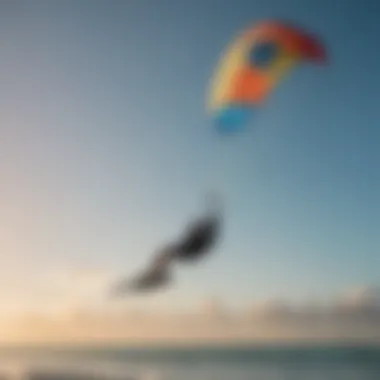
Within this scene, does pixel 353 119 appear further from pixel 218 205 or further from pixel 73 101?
pixel 73 101

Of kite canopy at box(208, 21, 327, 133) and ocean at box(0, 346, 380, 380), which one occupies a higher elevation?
kite canopy at box(208, 21, 327, 133)

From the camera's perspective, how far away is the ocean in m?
1.55

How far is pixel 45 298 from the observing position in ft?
5.65

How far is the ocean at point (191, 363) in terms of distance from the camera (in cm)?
155

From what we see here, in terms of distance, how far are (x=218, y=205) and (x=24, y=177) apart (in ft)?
1.56

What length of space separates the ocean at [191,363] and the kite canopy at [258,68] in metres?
0.50

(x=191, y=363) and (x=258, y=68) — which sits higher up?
(x=258, y=68)

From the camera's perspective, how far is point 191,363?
1610 millimetres

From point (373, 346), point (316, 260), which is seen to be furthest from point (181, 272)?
point (373, 346)

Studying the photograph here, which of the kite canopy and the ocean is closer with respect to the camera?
the ocean

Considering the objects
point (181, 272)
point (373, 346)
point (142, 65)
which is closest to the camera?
point (373, 346)

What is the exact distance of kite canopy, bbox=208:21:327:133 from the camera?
1.67 meters

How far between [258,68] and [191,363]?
25.9 inches

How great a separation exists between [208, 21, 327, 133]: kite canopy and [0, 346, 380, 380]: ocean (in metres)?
0.50
